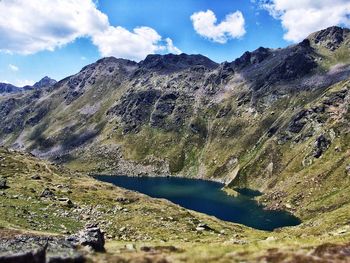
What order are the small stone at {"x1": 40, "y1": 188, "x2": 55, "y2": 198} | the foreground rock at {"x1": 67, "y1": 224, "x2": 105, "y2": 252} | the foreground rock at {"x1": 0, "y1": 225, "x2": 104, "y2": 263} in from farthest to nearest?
1. the small stone at {"x1": 40, "y1": 188, "x2": 55, "y2": 198}
2. the foreground rock at {"x1": 67, "y1": 224, "x2": 105, "y2": 252}
3. the foreground rock at {"x1": 0, "y1": 225, "x2": 104, "y2": 263}

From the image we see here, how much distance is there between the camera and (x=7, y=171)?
13488 cm

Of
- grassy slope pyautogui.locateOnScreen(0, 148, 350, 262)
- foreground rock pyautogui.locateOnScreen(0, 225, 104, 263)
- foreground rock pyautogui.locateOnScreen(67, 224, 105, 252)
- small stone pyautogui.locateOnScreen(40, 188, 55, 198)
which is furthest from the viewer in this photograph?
small stone pyautogui.locateOnScreen(40, 188, 55, 198)

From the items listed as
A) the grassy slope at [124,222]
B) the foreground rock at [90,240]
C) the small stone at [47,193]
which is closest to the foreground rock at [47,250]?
the foreground rock at [90,240]

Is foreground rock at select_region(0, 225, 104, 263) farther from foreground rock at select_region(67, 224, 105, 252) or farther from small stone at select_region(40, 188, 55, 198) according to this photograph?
small stone at select_region(40, 188, 55, 198)

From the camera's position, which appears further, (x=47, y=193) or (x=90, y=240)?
(x=47, y=193)

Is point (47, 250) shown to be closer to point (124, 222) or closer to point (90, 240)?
point (90, 240)

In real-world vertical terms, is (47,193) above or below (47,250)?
above

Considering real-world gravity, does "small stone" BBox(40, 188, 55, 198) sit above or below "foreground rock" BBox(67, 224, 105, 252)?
above

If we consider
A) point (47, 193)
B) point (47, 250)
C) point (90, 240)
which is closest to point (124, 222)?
point (47, 193)

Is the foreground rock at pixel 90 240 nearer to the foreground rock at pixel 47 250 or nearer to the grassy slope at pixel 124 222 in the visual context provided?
the foreground rock at pixel 47 250

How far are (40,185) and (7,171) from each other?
23938 mm

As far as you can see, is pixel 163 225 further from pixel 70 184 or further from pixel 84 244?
pixel 84 244

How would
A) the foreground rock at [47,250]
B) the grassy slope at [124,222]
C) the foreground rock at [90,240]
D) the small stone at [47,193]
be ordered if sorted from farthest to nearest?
1. the small stone at [47,193]
2. the foreground rock at [90,240]
3. the grassy slope at [124,222]
4. the foreground rock at [47,250]

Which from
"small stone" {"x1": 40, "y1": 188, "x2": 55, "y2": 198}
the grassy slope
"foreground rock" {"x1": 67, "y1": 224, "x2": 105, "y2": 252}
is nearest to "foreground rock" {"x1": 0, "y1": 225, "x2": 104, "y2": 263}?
"foreground rock" {"x1": 67, "y1": 224, "x2": 105, "y2": 252}
